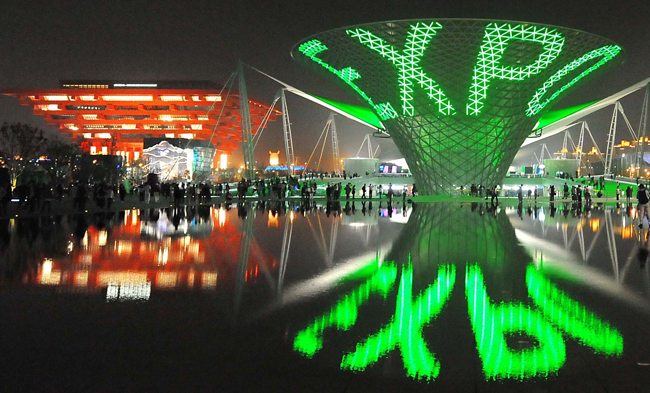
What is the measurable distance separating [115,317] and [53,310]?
780mm

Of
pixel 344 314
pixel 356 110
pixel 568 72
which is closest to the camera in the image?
pixel 344 314

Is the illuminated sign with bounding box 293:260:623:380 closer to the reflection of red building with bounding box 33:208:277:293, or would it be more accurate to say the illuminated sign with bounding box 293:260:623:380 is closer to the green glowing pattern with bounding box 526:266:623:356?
the green glowing pattern with bounding box 526:266:623:356

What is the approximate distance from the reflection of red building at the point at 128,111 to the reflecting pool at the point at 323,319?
343 feet

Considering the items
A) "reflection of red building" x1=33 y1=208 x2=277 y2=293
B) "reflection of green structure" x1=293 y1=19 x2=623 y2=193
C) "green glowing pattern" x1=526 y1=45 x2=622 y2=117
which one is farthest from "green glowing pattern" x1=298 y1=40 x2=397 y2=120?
"reflection of red building" x1=33 y1=208 x2=277 y2=293

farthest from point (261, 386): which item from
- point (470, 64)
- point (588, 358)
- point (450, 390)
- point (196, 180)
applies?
point (196, 180)

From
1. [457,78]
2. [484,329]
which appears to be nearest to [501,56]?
[457,78]

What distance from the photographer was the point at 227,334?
5.32 meters

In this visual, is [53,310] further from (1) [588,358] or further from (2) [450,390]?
(1) [588,358]

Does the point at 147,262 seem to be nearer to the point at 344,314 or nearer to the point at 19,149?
the point at 344,314

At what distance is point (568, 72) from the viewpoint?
130 ft

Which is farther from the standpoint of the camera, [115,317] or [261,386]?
[115,317]

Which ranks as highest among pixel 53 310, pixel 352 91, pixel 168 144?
pixel 352 91

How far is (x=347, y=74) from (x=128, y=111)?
82907mm

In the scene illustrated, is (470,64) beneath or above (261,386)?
above
